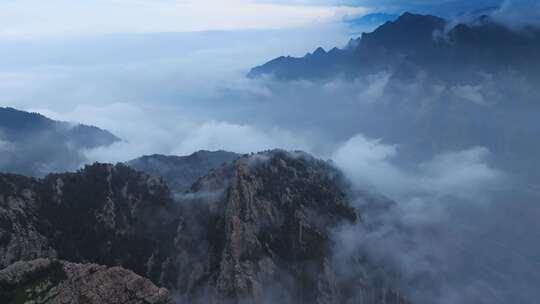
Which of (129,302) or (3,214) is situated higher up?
(3,214)

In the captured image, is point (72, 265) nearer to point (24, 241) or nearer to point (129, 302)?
point (129, 302)

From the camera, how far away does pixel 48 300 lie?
147875 mm

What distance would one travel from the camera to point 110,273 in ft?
509

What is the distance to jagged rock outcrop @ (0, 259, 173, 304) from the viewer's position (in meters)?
149

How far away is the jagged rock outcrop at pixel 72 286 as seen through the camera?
148625 mm

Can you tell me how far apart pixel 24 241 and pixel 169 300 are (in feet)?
212

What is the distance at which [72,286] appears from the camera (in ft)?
496

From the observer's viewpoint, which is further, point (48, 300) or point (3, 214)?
point (3, 214)

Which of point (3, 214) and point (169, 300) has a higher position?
point (3, 214)

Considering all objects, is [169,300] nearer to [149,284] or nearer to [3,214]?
[149,284]

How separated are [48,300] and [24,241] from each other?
53113 mm

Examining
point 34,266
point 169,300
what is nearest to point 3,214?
point 34,266

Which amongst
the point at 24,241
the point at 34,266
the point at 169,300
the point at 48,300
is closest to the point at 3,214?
the point at 24,241

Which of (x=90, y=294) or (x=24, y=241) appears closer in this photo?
(x=90, y=294)
